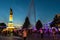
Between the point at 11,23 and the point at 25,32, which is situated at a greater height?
the point at 11,23

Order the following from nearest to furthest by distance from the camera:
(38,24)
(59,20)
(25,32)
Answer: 1. (25,32)
2. (59,20)
3. (38,24)

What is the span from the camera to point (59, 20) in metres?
97.6

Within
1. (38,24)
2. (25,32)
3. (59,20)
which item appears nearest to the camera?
(25,32)

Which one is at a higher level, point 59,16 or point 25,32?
point 59,16

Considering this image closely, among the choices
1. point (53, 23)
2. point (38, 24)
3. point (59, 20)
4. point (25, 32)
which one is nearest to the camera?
point (25, 32)

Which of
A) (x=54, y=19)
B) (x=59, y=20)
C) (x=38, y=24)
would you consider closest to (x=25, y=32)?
(x=59, y=20)

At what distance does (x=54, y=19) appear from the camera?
105 m

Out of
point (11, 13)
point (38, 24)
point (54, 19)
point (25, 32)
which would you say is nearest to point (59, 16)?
point (54, 19)

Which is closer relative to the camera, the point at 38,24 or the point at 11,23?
the point at 11,23

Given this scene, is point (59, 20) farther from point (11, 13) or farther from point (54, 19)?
point (11, 13)

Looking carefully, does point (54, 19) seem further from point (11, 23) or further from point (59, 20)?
point (11, 23)

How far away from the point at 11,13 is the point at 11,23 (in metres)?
5.35

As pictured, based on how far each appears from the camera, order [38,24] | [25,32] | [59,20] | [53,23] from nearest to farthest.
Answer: [25,32] < [59,20] < [53,23] < [38,24]

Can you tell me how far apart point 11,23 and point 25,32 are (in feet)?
277
